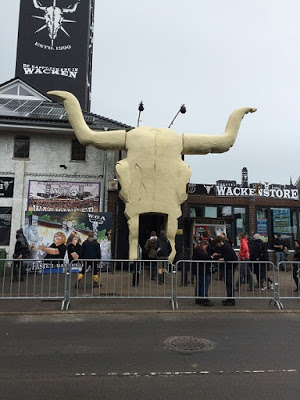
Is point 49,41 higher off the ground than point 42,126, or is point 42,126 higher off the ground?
point 49,41

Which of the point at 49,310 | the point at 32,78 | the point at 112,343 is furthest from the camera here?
the point at 32,78

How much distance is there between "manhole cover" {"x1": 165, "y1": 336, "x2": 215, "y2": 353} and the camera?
5383 millimetres

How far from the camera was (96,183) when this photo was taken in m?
15.8

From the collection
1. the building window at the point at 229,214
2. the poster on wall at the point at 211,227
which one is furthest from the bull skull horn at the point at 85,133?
the building window at the point at 229,214

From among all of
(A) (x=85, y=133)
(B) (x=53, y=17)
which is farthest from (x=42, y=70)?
(A) (x=85, y=133)

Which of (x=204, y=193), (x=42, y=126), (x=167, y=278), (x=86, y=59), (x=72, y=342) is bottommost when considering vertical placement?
(x=72, y=342)

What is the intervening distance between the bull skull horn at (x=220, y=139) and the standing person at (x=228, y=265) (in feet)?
18.4

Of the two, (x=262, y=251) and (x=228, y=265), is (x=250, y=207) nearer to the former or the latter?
(x=262, y=251)

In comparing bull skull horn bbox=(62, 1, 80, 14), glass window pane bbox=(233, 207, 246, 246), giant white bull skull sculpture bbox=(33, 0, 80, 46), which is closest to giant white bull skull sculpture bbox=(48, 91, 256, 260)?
glass window pane bbox=(233, 207, 246, 246)

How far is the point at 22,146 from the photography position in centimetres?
1605

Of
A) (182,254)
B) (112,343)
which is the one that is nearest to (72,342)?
→ (112,343)

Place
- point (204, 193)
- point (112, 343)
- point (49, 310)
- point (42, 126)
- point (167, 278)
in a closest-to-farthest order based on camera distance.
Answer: point (112, 343)
point (49, 310)
point (167, 278)
point (42, 126)
point (204, 193)

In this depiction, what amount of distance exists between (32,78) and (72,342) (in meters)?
30.4

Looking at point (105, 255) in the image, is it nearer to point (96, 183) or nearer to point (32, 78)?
point (96, 183)
